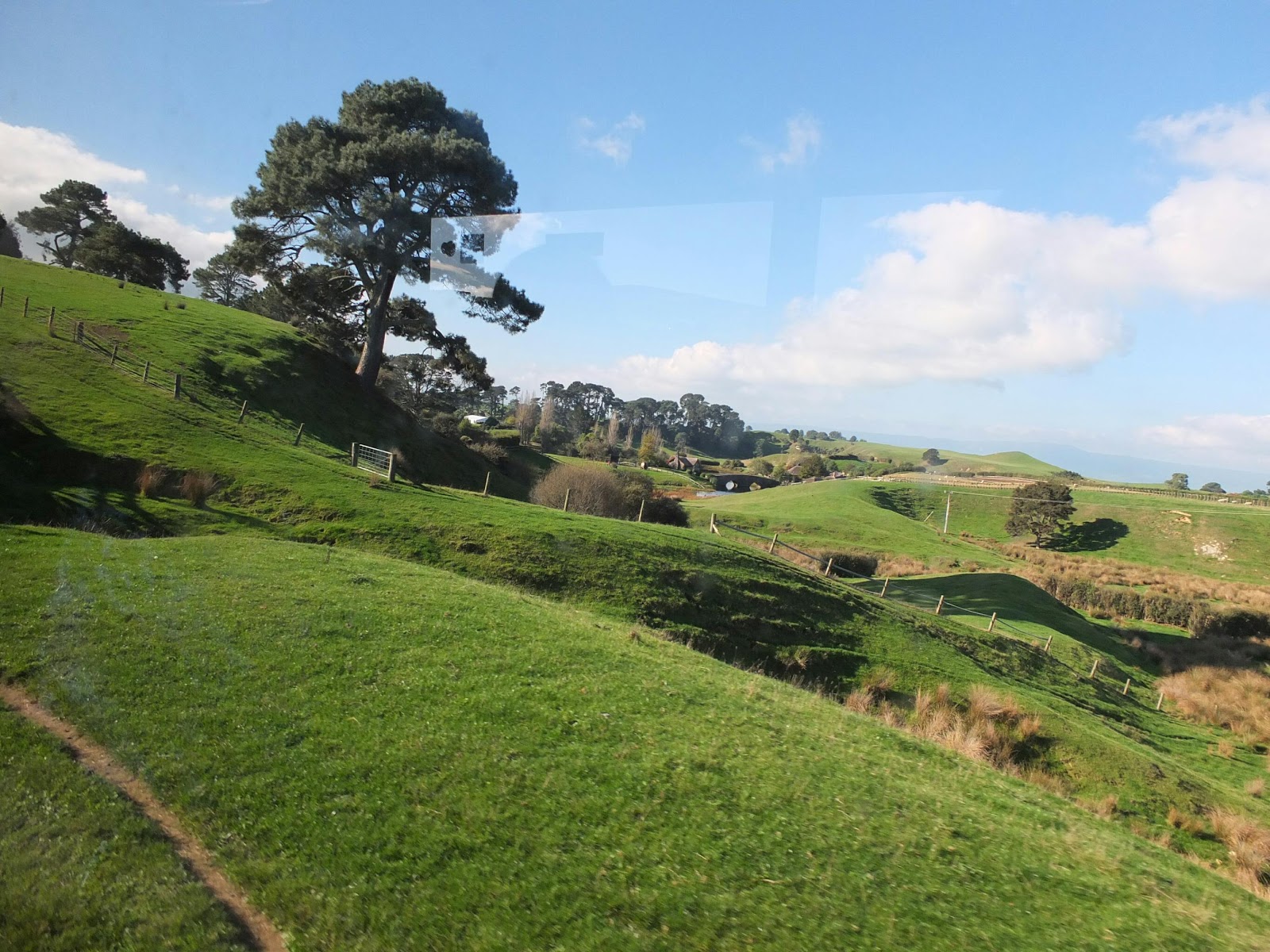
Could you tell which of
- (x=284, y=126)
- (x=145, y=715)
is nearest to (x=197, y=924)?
(x=145, y=715)

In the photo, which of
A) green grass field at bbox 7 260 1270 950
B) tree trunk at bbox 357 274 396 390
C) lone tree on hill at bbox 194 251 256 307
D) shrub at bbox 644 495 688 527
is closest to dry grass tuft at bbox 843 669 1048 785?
green grass field at bbox 7 260 1270 950

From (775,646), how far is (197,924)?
56.1 ft

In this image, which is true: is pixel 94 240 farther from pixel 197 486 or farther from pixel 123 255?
pixel 197 486

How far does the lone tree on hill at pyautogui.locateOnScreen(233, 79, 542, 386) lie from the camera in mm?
35000

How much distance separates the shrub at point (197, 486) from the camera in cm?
1996

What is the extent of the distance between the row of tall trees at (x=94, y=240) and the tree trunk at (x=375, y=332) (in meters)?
30.7

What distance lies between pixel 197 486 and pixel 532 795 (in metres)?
18.5

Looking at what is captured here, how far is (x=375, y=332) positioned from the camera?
42.1 metres

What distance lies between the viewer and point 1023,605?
4053 centimetres

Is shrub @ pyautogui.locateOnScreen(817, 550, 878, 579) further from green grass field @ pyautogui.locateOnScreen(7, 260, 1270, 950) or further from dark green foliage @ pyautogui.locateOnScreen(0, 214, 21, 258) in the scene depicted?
dark green foliage @ pyautogui.locateOnScreen(0, 214, 21, 258)

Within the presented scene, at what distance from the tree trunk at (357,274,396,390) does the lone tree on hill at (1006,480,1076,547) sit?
241 feet

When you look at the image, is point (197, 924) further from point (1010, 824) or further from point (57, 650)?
point (1010, 824)

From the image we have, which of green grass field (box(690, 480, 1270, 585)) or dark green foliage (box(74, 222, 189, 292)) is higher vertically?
dark green foliage (box(74, 222, 189, 292))

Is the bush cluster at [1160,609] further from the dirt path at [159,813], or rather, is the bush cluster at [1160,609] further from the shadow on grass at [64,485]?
the shadow on grass at [64,485]
